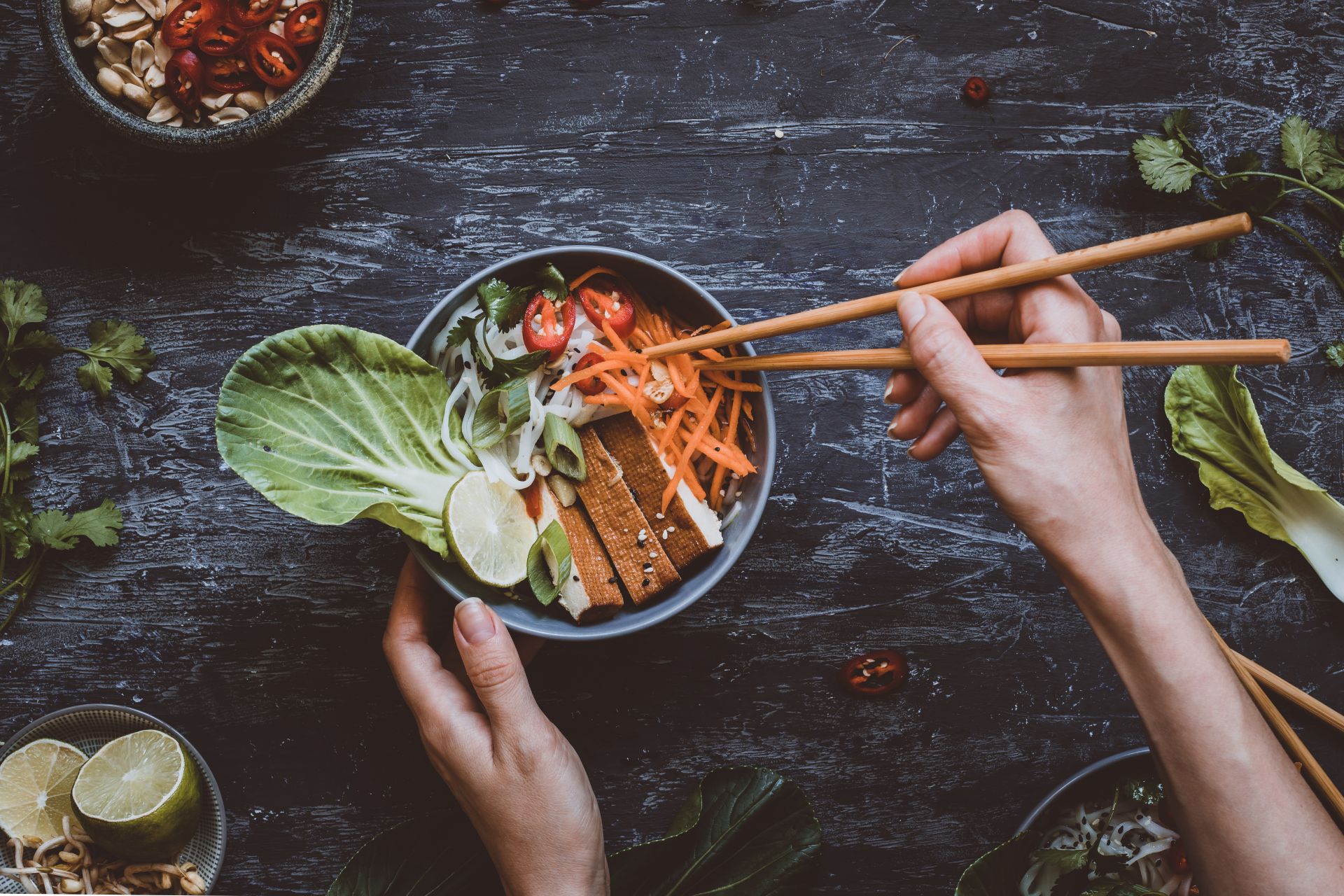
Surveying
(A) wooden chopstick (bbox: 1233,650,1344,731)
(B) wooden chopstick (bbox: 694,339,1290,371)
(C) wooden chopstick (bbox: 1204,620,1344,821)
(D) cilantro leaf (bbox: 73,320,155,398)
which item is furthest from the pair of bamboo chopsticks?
(D) cilantro leaf (bbox: 73,320,155,398)


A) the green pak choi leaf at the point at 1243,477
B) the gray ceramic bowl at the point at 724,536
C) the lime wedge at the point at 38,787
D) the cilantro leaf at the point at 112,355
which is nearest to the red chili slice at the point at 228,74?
→ the cilantro leaf at the point at 112,355

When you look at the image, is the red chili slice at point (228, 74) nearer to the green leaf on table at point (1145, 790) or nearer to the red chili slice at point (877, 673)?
the red chili slice at point (877, 673)

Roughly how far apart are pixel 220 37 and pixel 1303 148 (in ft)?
8.15

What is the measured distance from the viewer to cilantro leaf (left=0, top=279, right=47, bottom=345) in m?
1.92

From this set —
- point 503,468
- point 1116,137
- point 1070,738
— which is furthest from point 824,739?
point 1116,137

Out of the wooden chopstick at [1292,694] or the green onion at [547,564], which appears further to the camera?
the wooden chopstick at [1292,694]

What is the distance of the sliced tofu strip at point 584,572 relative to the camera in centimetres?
171

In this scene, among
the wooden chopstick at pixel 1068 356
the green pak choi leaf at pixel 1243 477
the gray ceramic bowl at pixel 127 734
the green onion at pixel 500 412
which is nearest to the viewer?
the wooden chopstick at pixel 1068 356

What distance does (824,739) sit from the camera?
2.05 m

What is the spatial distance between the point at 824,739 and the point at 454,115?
1.72 meters

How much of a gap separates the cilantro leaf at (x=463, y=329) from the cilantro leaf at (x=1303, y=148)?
1.94 m

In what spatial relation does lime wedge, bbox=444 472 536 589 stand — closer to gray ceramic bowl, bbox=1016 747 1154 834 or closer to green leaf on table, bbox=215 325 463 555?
green leaf on table, bbox=215 325 463 555

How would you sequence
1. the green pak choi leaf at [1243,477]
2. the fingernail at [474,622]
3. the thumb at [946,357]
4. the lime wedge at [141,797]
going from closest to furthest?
the thumb at [946,357], the fingernail at [474,622], the lime wedge at [141,797], the green pak choi leaf at [1243,477]

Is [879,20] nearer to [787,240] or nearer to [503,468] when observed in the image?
[787,240]
